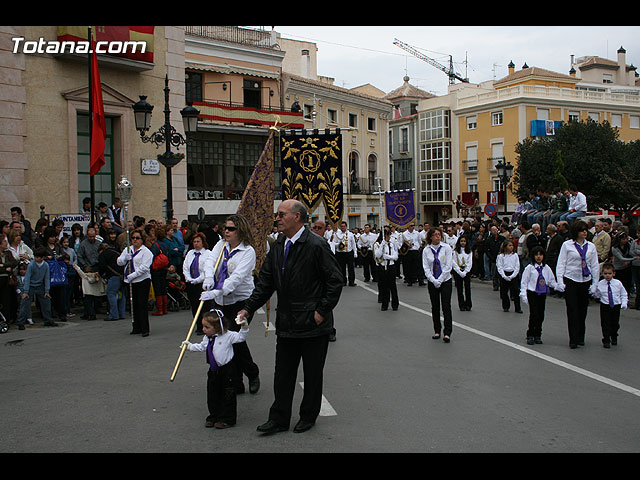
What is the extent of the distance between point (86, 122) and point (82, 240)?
7575mm

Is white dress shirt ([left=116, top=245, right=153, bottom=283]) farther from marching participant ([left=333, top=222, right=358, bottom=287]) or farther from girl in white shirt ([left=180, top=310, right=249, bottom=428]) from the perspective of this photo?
marching participant ([left=333, top=222, right=358, bottom=287])

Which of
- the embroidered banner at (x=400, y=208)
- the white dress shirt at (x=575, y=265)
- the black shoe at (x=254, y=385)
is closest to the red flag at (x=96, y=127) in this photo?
the embroidered banner at (x=400, y=208)

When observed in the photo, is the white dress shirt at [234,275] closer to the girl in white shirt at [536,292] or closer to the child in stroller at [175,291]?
the girl in white shirt at [536,292]

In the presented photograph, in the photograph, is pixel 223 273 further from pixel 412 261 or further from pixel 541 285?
pixel 412 261

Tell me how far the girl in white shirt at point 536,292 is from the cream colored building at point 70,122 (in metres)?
14.1

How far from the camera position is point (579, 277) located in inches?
371

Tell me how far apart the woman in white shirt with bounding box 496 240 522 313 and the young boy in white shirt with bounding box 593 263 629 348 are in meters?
3.51

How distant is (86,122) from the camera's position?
19.7 meters

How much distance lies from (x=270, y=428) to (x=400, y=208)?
15602 millimetres

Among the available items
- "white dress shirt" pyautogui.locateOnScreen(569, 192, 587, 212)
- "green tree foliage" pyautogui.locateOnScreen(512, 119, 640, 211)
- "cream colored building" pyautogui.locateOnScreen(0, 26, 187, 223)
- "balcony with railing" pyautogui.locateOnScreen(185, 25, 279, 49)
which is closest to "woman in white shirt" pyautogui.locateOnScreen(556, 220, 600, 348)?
"white dress shirt" pyautogui.locateOnScreen(569, 192, 587, 212)

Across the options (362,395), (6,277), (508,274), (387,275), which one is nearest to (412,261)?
(387,275)
